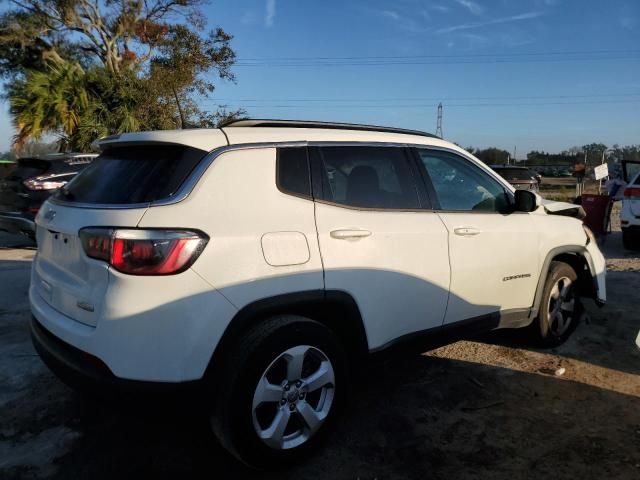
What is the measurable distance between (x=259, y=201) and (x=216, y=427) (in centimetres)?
109

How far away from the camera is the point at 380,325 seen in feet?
9.58

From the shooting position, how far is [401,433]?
118 inches

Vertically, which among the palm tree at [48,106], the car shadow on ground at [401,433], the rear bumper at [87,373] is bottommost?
the car shadow on ground at [401,433]

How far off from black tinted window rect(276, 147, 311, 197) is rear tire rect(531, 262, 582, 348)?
93.8 inches

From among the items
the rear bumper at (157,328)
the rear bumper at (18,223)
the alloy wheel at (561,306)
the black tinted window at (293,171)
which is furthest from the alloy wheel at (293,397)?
the rear bumper at (18,223)

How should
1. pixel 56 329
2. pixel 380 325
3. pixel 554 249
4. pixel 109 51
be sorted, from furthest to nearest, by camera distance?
pixel 109 51
pixel 554 249
pixel 380 325
pixel 56 329

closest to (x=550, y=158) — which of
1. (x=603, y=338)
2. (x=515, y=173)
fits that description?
(x=515, y=173)

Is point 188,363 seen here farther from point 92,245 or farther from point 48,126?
point 48,126

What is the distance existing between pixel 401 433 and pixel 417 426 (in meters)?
0.14

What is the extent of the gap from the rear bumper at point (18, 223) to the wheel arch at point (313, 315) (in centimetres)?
599

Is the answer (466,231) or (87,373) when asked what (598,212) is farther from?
(87,373)

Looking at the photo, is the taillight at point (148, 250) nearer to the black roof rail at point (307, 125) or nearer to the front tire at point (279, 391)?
the front tire at point (279, 391)

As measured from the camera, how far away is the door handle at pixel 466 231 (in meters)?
3.32

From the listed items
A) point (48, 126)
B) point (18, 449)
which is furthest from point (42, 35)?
point (18, 449)
